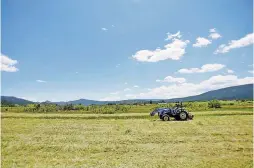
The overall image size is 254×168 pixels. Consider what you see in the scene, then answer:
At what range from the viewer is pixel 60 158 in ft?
42.4

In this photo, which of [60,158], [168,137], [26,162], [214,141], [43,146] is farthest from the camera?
[168,137]

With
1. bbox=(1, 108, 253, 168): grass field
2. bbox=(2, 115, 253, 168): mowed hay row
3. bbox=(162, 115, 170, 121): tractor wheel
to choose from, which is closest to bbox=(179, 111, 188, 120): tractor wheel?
bbox=(162, 115, 170, 121): tractor wheel

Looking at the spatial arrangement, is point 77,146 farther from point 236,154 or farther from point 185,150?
point 236,154

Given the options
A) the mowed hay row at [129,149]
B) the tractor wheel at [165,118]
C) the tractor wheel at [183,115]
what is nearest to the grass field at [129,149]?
the mowed hay row at [129,149]

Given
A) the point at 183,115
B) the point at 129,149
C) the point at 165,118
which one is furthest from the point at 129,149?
the point at 183,115

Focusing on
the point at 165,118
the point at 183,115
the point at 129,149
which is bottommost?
the point at 129,149

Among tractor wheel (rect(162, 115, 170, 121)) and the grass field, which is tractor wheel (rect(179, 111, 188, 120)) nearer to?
tractor wheel (rect(162, 115, 170, 121))

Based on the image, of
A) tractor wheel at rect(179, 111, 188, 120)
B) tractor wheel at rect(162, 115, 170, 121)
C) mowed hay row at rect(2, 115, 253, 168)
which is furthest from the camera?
tractor wheel at rect(162, 115, 170, 121)

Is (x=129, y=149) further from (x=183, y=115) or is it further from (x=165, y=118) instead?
(x=183, y=115)

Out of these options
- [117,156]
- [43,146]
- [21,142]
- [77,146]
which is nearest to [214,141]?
[117,156]

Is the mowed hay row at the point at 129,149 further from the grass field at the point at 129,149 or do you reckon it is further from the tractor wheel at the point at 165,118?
the tractor wheel at the point at 165,118

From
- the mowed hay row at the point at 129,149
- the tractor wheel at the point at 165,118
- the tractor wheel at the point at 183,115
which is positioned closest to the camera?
the mowed hay row at the point at 129,149

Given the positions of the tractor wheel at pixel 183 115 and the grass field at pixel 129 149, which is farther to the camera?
the tractor wheel at pixel 183 115

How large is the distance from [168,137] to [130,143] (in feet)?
10.0
